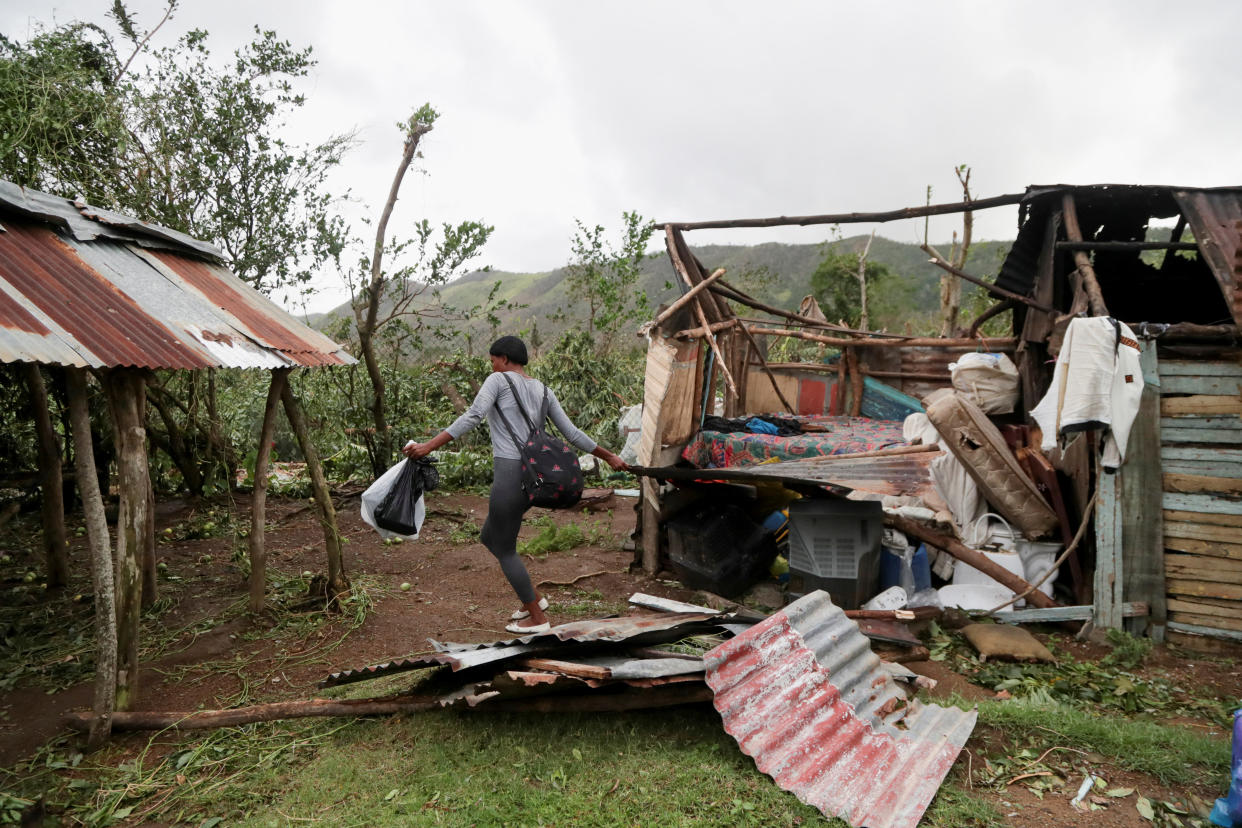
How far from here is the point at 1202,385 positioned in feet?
15.9

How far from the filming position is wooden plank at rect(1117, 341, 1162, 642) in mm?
4887

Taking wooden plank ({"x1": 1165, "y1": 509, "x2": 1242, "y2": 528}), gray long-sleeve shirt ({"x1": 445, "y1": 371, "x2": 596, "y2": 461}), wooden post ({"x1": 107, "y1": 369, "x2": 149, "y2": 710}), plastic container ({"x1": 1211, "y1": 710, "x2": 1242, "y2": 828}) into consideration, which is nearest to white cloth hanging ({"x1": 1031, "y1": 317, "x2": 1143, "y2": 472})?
wooden plank ({"x1": 1165, "y1": 509, "x2": 1242, "y2": 528})

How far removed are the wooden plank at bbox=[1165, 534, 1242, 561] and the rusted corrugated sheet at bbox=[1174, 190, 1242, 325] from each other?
4.83 ft

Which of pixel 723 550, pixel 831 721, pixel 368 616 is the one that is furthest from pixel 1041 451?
pixel 368 616

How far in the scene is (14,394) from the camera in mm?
6957

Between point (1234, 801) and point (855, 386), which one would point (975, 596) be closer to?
point (1234, 801)

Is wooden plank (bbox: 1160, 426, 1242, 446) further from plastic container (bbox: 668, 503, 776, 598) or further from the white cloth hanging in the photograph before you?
plastic container (bbox: 668, 503, 776, 598)

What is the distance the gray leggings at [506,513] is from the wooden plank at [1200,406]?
438 cm

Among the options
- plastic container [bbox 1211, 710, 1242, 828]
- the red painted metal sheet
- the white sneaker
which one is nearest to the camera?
plastic container [bbox 1211, 710, 1242, 828]

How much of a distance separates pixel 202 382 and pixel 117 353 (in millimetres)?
6091

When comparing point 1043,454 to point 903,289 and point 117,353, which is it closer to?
point 117,353

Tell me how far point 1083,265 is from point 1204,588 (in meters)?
2.41

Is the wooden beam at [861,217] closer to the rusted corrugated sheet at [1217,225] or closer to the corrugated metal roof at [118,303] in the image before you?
the rusted corrugated sheet at [1217,225]

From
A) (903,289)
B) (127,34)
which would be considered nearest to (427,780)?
(127,34)
